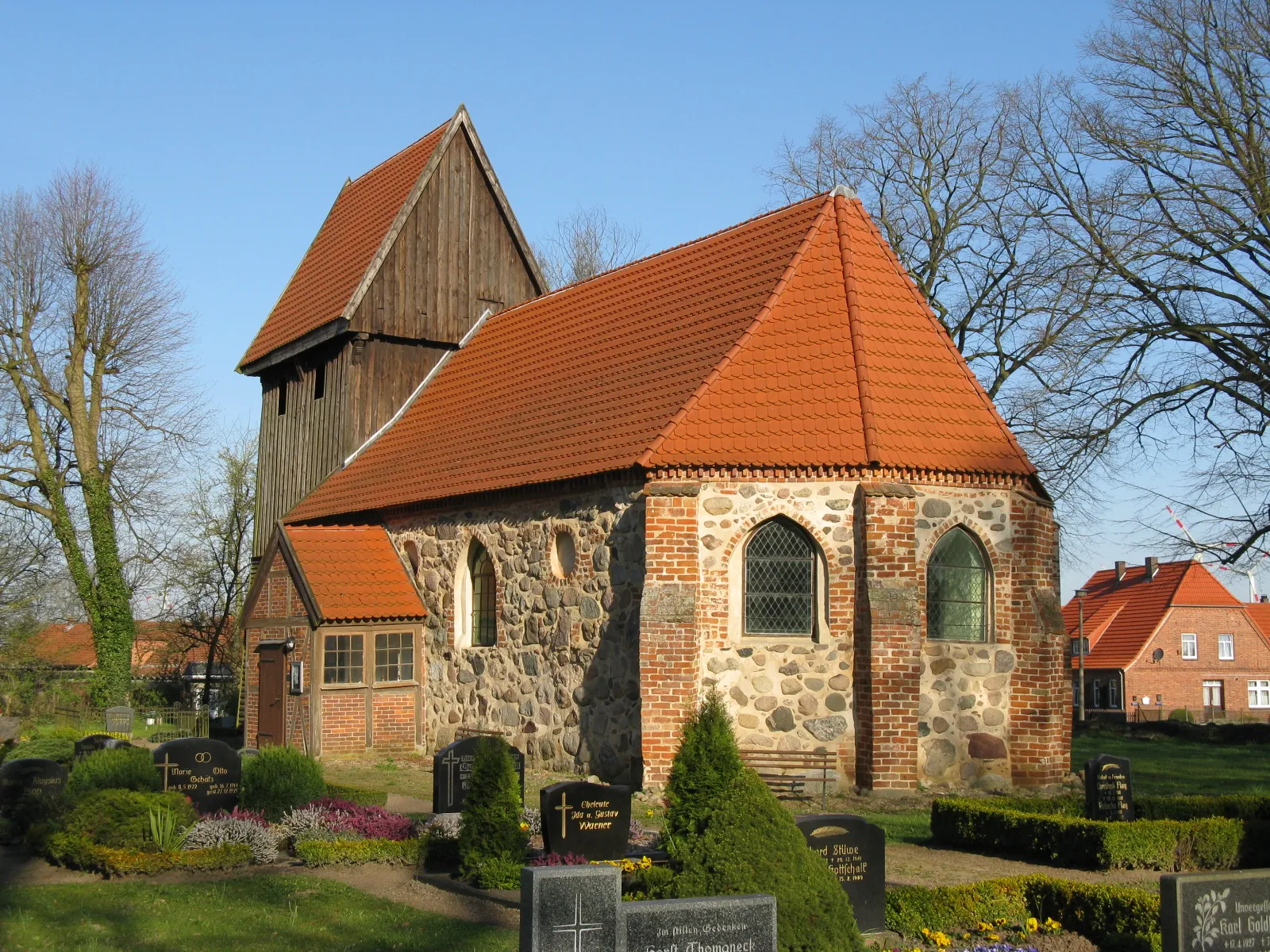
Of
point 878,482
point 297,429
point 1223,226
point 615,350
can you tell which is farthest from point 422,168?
point 1223,226

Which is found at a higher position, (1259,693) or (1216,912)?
(1216,912)

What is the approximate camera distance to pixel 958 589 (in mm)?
17078

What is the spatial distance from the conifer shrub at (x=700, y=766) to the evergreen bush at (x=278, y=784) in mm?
5456

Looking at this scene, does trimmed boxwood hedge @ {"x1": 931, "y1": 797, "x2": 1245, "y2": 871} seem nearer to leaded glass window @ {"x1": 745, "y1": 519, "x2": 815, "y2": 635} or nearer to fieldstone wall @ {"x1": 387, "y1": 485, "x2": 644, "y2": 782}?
leaded glass window @ {"x1": 745, "y1": 519, "x2": 815, "y2": 635}

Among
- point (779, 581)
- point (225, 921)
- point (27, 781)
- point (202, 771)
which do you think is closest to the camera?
point (225, 921)

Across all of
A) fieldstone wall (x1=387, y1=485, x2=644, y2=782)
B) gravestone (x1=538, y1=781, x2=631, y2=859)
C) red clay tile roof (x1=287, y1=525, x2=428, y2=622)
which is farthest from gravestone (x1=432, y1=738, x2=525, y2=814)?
red clay tile roof (x1=287, y1=525, x2=428, y2=622)

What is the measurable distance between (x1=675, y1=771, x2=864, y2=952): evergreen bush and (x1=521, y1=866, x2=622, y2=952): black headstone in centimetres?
92

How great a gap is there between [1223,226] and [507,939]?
19548mm

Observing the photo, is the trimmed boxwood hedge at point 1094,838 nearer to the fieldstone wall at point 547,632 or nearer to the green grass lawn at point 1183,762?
the green grass lawn at point 1183,762

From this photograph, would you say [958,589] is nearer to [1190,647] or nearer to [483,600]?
[483,600]

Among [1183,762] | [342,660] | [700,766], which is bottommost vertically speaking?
[1183,762]

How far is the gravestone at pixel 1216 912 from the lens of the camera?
7703 millimetres

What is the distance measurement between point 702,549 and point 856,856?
746 cm

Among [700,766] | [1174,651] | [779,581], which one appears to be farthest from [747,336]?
[1174,651]
